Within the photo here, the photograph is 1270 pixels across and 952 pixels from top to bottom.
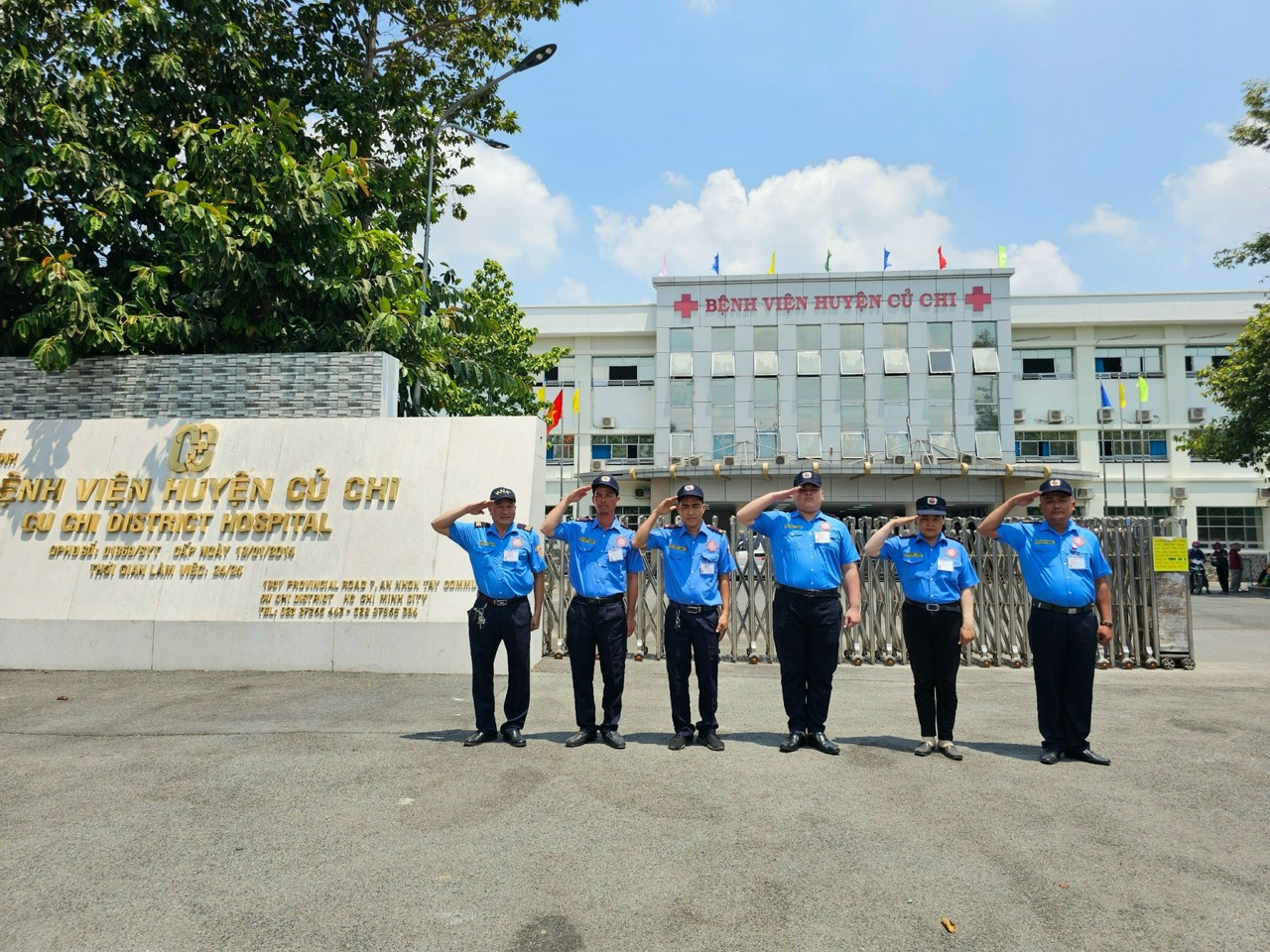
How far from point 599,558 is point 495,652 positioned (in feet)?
3.18

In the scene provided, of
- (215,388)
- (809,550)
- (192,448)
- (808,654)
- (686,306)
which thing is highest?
(686,306)

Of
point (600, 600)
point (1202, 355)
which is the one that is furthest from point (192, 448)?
point (1202, 355)

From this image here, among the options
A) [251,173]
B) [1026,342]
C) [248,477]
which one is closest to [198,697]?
[248,477]

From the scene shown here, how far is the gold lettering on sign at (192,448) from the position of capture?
9484 mm

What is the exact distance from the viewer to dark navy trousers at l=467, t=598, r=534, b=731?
5836 mm

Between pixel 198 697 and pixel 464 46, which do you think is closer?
pixel 198 697

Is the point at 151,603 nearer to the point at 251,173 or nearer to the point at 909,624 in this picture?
the point at 251,173

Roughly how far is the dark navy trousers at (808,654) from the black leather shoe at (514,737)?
1.80 m

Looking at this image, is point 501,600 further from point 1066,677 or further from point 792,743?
point 1066,677

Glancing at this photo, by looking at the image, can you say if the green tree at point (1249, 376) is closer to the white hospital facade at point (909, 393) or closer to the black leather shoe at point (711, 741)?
the white hospital facade at point (909, 393)

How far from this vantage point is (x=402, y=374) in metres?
12.5

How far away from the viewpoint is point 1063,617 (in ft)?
18.3

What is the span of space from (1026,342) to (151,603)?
36986 millimetres

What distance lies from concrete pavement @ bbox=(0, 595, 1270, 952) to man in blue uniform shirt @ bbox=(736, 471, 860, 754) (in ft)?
0.99
